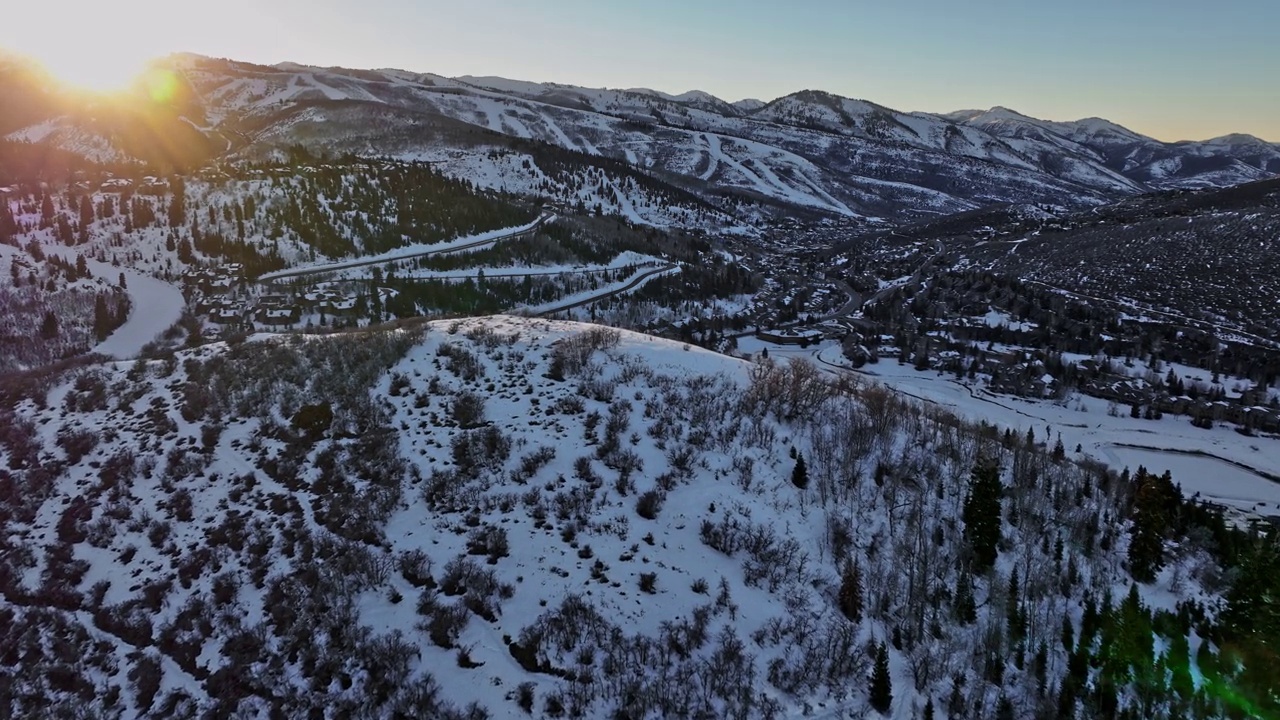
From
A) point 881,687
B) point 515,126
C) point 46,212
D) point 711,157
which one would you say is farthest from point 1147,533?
point 515,126

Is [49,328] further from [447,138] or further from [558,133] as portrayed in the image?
[558,133]

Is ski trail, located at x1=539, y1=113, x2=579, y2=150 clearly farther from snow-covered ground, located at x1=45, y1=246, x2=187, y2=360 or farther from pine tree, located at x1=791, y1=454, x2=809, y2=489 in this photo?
pine tree, located at x1=791, y1=454, x2=809, y2=489

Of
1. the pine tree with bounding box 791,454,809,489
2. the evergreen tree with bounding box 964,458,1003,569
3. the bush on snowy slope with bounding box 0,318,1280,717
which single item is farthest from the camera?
the pine tree with bounding box 791,454,809,489

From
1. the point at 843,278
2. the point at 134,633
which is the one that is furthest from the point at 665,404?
the point at 843,278

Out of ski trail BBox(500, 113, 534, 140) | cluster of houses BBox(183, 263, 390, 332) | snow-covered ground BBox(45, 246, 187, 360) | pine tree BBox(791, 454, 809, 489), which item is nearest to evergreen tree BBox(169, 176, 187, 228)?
snow-covered ground BBox(45, 246, 187, 360)

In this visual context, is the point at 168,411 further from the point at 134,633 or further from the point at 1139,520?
the point at 1139,520

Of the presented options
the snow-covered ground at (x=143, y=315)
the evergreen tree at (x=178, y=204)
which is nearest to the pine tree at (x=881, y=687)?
the snow-covered ground at (x=143, y=315)
